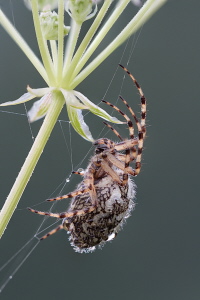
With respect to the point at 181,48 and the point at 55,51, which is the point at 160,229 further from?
the point at 55,51

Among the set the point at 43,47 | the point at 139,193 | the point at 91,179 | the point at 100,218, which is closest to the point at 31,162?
the point at 43,47

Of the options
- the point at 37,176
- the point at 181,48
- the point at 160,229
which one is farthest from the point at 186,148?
the point at 37,176

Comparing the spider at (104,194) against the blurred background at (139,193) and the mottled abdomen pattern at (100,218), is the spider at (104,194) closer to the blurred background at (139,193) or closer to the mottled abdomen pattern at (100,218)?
the mottled abdomen pattern at (100,218)

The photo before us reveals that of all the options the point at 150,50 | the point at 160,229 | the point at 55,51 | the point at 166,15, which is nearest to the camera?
the point at 55,51

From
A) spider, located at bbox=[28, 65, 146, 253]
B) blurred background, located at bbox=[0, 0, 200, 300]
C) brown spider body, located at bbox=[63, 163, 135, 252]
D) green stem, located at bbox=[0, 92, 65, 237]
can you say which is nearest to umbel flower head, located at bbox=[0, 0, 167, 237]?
green stem, located at bbox=[0, 92, 65, 237]

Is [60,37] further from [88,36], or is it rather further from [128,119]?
[128,119]

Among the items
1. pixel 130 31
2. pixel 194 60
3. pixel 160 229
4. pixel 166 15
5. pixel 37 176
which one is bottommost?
pixel 160 229
